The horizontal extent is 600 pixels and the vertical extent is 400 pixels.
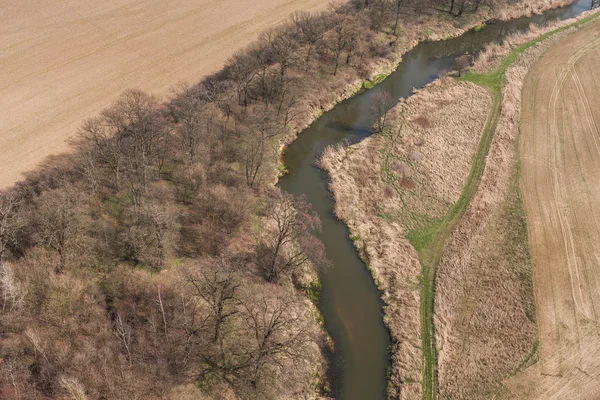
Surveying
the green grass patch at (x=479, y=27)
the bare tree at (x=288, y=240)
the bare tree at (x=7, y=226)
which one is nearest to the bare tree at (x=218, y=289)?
the bare tree at (x=288, y=240)

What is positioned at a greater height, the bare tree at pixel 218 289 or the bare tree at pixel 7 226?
the bare tree at pixel 7 226

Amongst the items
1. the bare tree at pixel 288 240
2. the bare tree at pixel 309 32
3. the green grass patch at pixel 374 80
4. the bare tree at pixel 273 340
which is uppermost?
the bare tree at pixel 309 32

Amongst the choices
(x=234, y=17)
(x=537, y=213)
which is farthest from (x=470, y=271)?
(x=234, y=17)

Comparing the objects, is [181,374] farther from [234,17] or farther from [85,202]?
[234,17]

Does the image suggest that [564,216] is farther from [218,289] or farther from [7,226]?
[7,226]

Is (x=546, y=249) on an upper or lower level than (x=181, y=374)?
lower

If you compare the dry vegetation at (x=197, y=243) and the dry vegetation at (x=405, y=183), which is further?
the dry vegetation at (x=405, y=183)

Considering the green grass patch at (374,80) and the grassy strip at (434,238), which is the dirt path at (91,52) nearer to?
the green grass patch at (374,80)
